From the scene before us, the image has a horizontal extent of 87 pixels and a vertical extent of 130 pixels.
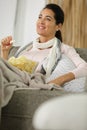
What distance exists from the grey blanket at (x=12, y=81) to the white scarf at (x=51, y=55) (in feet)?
0.67

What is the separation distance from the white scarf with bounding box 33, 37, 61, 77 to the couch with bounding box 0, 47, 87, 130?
0.54 meters

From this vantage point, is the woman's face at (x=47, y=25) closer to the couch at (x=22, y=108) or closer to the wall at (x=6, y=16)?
the couch at (x=22, y=108)

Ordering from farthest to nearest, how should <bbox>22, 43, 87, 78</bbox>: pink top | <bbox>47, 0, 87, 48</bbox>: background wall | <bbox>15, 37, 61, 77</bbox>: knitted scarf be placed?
<bbox>47, 0, 87, 48</bbox>: background wall < <bbox>15, 37, 61, 77</bbox>: knitted scarf < <bbox>22, 43, 87, 78</bbox>: pink top

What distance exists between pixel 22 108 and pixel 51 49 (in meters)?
0.76

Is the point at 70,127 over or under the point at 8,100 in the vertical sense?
over

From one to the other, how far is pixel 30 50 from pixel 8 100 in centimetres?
86

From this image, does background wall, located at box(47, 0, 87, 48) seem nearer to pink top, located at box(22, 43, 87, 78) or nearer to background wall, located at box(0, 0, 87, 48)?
background wall, located at box(0, 0, 87, 48)

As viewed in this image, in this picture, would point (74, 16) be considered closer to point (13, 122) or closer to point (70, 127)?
point (13, 122)

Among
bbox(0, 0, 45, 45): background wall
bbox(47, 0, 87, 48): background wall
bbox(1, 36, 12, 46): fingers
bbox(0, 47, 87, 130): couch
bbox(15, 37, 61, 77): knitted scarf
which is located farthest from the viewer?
bbox(0, 0, 45, 45): background wall

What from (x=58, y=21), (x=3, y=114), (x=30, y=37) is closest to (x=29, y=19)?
(x=30, y=37)

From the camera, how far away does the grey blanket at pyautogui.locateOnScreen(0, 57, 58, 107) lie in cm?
113

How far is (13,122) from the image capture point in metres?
1.16

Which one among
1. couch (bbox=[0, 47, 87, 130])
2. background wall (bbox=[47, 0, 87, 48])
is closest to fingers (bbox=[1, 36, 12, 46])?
couch (bbox=[0, 47, 87, 130])

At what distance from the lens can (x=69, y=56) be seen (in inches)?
69.6
